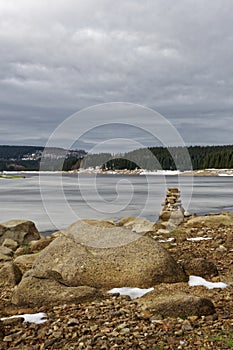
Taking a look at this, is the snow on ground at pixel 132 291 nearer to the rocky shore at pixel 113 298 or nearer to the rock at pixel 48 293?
the rocky shore at pixel 113 298

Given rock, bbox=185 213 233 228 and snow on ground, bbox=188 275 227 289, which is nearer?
snow on ground, bbox=188 275 227 289

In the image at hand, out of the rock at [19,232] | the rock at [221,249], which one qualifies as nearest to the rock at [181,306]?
the rock at [221,249]

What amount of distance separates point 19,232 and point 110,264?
1005 cm

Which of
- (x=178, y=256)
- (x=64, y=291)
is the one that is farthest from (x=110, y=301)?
(x=178, y=256)

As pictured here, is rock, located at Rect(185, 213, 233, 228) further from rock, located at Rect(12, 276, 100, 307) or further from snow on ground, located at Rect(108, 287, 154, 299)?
rock, located at Rect(12, 276, 100, 307)

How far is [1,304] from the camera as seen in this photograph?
839 centimetres

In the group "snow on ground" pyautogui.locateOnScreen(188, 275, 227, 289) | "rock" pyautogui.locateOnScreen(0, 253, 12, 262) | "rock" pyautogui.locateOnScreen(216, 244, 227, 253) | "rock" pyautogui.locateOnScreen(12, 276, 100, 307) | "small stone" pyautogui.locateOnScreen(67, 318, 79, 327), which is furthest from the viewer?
"rock" pyautogui.locateOnScreen(0, 253, 12, 262)

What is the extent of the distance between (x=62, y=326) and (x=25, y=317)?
0.94m

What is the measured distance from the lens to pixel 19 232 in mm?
18234

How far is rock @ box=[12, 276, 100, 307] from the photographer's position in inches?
313

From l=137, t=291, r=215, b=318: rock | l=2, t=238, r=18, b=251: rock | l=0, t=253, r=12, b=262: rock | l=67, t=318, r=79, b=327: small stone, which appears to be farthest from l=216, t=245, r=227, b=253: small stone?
l=2, t=238, r=18, b=251: rock

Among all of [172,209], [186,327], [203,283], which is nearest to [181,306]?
[186,327]

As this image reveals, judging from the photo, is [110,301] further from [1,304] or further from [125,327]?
[1,304]

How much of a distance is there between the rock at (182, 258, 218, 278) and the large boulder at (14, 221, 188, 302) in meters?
0.50
